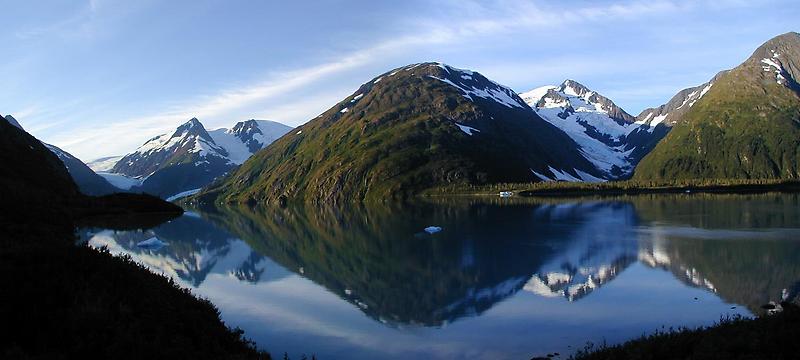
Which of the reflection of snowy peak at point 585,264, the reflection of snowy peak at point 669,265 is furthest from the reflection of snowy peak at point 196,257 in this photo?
the reflection of snowy peak at point 669,265

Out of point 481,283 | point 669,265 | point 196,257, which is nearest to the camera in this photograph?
point 481,283

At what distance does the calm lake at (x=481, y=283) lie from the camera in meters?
33.7

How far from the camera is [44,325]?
58.2 feet

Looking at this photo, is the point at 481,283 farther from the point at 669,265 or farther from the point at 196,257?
the point at 196,257

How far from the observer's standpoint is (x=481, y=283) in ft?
164

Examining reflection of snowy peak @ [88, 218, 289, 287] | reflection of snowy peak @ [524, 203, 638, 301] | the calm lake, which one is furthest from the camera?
reflection of snowy peak @ [88, 218, 289, 287]

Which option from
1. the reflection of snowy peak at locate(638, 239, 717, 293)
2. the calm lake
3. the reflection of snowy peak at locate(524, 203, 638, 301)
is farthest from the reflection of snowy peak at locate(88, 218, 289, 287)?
the reflection of snowy peak at locate(638, 239, 717, 293)

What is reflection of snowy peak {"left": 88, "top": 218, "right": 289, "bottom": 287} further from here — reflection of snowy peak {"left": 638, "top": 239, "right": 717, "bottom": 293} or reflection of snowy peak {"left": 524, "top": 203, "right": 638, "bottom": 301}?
reflection of snowy peak {"left": 638, "top": 239, "right": 717, "bottom": 293}

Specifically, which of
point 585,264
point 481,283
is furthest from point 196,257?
point 585,264

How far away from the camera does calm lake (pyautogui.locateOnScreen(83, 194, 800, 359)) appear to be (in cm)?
3372

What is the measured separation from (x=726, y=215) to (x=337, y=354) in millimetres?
103289

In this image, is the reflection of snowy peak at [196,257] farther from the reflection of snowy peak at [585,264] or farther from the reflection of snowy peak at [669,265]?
the reflection of snowy peak at [669,265]

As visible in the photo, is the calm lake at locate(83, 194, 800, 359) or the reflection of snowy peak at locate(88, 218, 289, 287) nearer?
the calm lake at locate(83, 194, 800, 359)

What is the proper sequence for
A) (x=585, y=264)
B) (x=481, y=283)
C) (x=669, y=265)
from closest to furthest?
(x=481, y=283), (x=669, y=265), (x=585, y=264)
